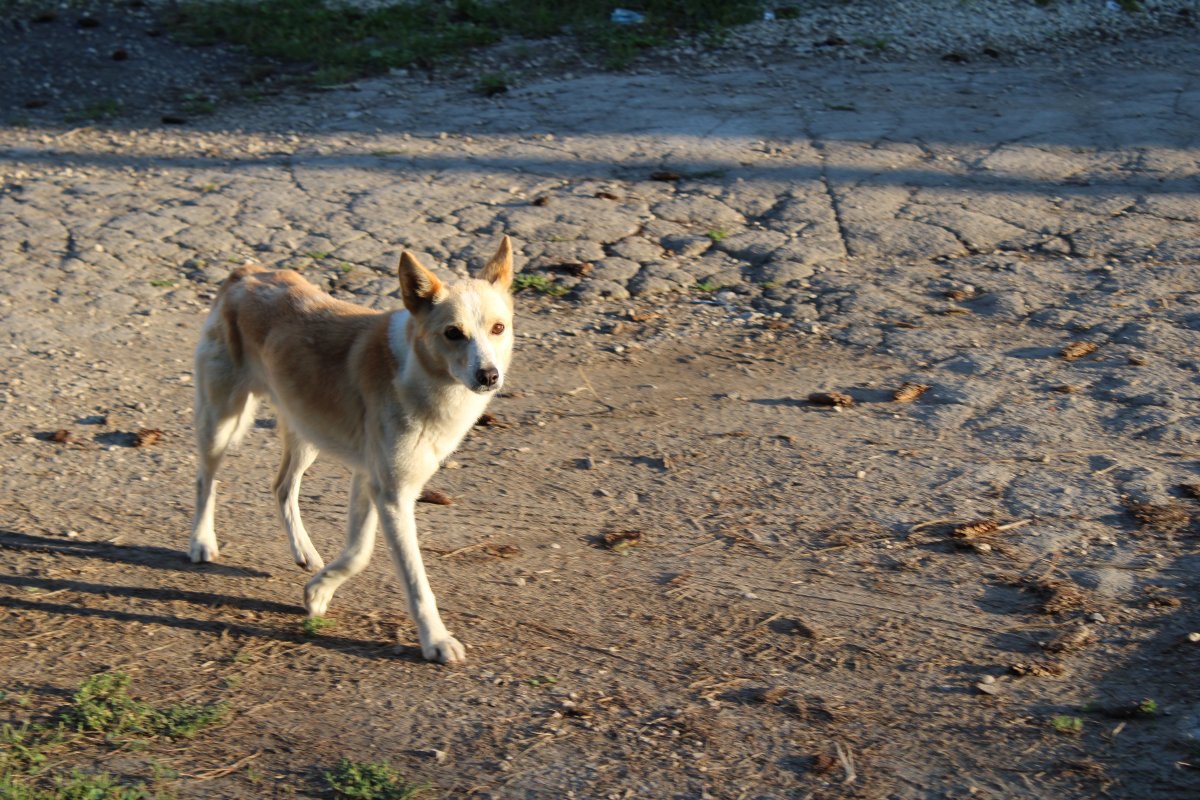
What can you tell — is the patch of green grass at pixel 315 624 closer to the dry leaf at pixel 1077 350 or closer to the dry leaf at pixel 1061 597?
the dry leaf at pixel 1061 597

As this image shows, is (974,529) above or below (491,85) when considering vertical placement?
below

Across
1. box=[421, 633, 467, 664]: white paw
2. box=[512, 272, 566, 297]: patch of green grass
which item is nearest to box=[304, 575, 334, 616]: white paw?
box=[421, 633, 467, 664]: white paw

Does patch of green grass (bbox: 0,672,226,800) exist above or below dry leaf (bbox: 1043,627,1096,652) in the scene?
below

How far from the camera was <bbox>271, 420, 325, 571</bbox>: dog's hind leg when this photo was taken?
4676mm

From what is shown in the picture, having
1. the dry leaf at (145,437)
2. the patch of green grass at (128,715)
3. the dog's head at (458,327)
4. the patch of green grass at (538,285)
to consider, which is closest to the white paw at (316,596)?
the patch of green grass at (128,715)

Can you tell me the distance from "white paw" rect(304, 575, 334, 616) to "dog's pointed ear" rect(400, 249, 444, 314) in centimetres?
97

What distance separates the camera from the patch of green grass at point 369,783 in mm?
3340

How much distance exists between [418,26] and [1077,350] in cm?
722

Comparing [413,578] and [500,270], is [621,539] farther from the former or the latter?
[500,270]

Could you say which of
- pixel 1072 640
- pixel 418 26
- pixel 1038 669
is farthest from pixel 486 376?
pixel 418 26

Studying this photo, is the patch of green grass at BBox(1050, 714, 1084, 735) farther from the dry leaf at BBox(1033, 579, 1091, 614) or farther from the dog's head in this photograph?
the dog's head

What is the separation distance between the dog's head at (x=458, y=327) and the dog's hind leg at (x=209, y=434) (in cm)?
93

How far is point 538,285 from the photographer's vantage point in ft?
23.4

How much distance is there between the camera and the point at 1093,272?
705 centimetres
